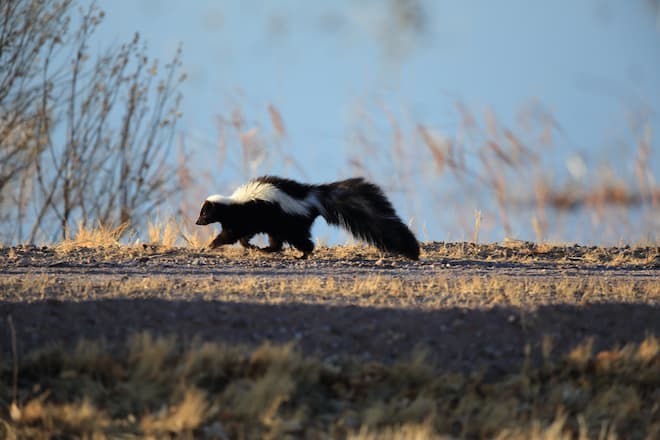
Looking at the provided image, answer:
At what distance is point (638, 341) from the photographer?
24.2 feet

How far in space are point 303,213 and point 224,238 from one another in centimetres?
120

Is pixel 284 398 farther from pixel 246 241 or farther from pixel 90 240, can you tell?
pixel 90 240

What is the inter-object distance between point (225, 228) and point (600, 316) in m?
6.01

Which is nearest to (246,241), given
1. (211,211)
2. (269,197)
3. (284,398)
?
(211,211)

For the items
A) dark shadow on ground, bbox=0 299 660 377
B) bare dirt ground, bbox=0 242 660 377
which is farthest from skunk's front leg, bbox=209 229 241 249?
dark shadow on ground, bbox=0 299 660 377

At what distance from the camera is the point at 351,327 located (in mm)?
7207

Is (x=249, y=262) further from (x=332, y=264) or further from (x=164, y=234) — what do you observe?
(x=164, y=234)

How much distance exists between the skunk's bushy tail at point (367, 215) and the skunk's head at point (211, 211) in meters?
1.50

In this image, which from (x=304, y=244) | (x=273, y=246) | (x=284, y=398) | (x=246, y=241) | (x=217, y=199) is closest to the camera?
(x=284, y=398)

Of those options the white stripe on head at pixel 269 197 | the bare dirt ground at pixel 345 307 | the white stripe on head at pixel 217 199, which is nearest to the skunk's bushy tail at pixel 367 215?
the white stripe on head at pixel 269 197

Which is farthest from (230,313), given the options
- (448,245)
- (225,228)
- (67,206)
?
(67,206)

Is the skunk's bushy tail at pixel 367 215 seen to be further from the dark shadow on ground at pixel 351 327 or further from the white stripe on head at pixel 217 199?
the dark shadow on ground at pixel 351 327

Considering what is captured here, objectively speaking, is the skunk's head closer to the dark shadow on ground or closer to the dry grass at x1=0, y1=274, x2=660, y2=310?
the dry grass at x1=0, y1=274, x2=660, y2=310

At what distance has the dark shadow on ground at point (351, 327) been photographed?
6969 millimetres
